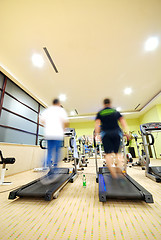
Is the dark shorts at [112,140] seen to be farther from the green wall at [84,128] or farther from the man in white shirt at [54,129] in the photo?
the green wall at [84,128]

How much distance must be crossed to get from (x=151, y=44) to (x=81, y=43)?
177 cm

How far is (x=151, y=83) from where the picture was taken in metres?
3.96

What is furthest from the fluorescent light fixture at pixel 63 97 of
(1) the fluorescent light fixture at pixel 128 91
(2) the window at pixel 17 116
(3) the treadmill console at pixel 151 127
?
(3) the treadmill console at pixel 151 127

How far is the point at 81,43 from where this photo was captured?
244 centimetres

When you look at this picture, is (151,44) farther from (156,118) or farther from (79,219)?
(156,118)

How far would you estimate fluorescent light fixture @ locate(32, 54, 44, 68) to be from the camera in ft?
8.86

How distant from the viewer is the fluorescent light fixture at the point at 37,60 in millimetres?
2699

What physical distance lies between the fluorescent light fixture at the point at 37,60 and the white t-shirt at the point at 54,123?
1.74m

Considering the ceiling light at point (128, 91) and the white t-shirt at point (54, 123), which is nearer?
the white t-shirt at point (54, 123)

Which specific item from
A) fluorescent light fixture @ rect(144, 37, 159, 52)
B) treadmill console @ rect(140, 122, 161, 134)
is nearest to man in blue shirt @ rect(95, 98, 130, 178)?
treadmill console @ rect(140, 122, 161, 134)

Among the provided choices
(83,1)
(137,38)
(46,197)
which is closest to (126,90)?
(137,38)

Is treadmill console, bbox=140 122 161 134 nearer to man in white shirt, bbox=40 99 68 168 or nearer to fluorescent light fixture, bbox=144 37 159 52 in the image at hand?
man in white shirt, bbox=40 99 68 168

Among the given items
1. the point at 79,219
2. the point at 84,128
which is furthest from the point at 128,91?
the point at 79,219

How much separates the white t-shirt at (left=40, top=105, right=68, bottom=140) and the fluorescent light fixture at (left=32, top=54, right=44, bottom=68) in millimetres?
1744
